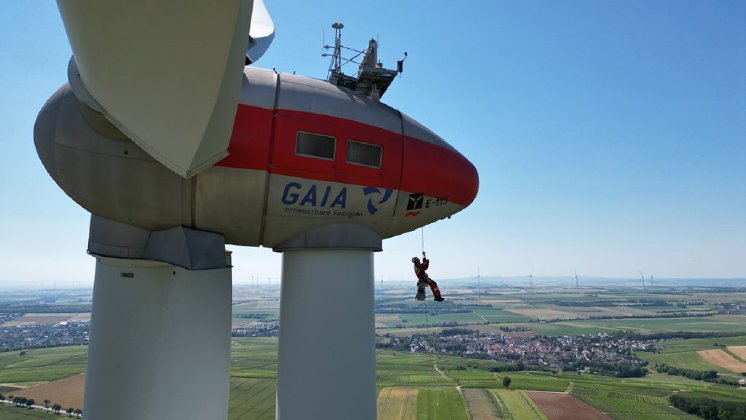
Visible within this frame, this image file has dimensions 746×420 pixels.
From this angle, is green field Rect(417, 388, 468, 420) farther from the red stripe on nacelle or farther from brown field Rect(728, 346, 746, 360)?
brown field Rect(728, 346, 746, 360)

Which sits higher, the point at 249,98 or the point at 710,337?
the point at 249,98

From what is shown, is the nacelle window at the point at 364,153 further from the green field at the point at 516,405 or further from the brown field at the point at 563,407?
the brown field at the point at 563,407

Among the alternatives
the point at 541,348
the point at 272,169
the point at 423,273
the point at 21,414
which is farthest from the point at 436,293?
the point at 541,348

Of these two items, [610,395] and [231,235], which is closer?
[231,235]

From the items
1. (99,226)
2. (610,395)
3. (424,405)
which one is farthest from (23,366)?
(610,395)

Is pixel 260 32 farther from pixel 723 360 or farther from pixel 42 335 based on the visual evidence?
pixel 42 335

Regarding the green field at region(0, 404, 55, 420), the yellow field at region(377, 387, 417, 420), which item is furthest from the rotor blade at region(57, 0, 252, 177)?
the green field at region(0, 404, 55, 420)

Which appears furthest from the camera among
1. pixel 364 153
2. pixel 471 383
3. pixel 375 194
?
pixel 471 383

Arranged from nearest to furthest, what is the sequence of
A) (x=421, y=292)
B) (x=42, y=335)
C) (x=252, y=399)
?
(x=421, y=292) → (x=252, y=399) → (x=42, y=335)

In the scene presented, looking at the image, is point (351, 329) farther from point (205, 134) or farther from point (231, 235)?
point (205, 134)
